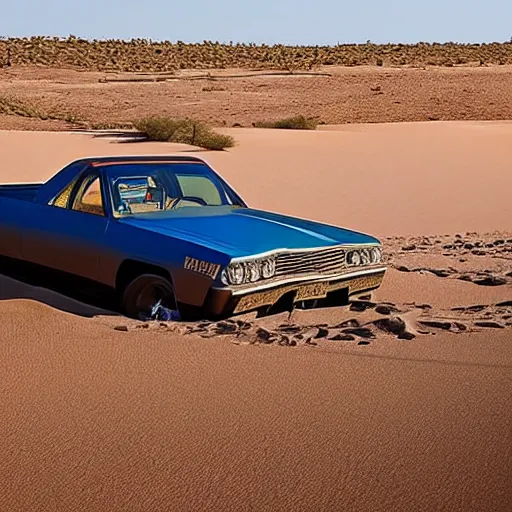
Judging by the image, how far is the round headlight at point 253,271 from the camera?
22.6ft

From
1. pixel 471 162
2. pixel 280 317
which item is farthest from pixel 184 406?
pixel 471 162

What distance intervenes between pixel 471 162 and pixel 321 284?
17.5 m

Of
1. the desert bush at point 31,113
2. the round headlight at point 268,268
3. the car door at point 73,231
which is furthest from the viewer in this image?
the desert bush at point 31,113

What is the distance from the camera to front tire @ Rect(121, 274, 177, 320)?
24.0ft

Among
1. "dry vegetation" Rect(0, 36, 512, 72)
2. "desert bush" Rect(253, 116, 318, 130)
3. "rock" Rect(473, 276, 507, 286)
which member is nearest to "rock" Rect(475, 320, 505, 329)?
"rock" Rect(473, 276, 507, 286)

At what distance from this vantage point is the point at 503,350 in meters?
6.41

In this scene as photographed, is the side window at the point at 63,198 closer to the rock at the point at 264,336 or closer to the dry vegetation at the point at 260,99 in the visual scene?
the rock at the point at 264,336

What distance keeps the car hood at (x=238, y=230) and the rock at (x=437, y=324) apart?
956 mm

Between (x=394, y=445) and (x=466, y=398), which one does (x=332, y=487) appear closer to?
(x=394, y=445)

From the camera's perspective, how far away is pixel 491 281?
9203 millimetres

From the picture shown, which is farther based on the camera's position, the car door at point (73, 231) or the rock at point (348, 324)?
the car door at point (73, 231)

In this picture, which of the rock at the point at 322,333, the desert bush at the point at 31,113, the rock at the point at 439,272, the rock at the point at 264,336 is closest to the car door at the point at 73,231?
the rock at the point at 264,336

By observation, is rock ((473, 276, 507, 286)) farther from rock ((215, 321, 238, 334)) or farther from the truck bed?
the truck bed

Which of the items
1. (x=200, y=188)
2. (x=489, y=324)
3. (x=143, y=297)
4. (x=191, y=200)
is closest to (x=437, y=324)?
(x=489, y=324)
